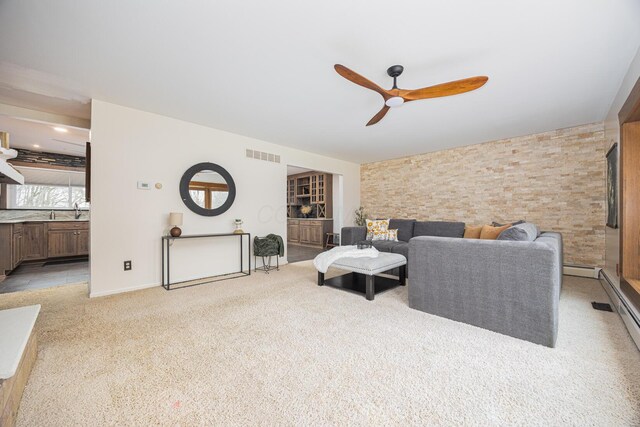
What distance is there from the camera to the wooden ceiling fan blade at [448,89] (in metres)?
2.10

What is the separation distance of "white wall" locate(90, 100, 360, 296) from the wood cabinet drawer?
3.16 meters

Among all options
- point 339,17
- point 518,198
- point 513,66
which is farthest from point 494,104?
point 339,17

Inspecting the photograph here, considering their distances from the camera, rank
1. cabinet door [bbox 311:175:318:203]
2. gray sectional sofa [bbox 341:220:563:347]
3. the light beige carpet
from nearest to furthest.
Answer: the light beige carpet
gray sectional sofa [bbox 341:220:563:347]
cabinet door [bbox 311:175:318:203]

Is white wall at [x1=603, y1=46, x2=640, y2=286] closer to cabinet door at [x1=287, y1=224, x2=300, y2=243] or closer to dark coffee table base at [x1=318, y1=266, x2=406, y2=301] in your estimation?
dark coffee table base at [x1=318, y1=266, x2=406, y2=301]

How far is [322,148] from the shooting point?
A: 5.32 m

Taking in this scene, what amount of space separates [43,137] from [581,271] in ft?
30.2

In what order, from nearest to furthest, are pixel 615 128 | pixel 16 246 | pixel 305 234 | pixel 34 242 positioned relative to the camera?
pixel 615 128 < pixel 16 246 < pixel 34 242 < pixel 305 234

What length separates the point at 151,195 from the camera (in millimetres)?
3555

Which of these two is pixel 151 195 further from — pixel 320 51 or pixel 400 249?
pixel 400 249

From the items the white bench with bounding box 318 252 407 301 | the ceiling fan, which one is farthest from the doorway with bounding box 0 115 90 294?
the ceiling fan

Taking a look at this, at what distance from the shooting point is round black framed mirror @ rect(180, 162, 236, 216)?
3.84m

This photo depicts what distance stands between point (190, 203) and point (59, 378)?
2.62 meters

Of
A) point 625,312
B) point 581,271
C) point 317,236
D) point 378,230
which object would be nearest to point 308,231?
point 317,236

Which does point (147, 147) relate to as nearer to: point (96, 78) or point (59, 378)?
point (96, 78)
